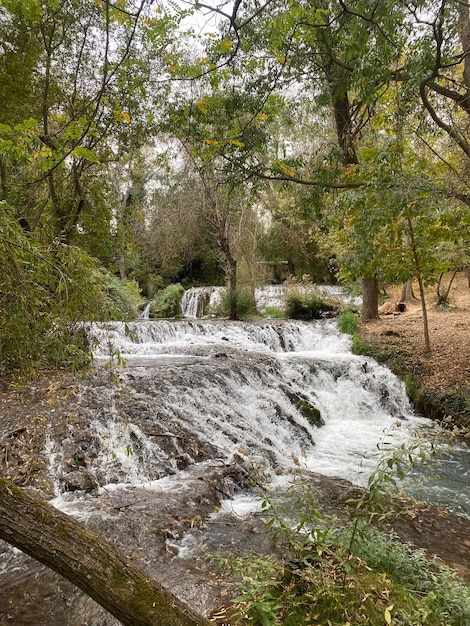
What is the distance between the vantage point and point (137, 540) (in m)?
3.55

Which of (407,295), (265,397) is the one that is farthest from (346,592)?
(407,295)

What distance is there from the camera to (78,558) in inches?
67.7

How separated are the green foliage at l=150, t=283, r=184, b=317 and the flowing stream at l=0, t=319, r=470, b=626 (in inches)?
285

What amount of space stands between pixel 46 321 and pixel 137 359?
21.8ft

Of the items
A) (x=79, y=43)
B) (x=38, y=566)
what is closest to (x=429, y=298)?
(x=79, y=43)

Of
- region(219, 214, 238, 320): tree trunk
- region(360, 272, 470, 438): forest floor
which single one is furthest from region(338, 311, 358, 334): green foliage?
region(219, 214, 238, 320): tree trunk

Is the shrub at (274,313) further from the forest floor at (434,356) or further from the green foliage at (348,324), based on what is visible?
the forest floor at (434,356)

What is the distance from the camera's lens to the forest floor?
24.5ft

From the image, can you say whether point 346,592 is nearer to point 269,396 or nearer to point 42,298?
point 42,298

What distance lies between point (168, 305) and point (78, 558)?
16.3 metres

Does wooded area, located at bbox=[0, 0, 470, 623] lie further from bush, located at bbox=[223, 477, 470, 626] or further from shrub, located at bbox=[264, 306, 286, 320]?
shrub, located at bbox=[264, 306, 286, 320]

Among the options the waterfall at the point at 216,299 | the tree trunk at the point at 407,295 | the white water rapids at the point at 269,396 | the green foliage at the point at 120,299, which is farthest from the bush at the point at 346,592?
the tree trunk at the point at 407,295

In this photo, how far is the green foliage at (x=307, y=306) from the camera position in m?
14.4

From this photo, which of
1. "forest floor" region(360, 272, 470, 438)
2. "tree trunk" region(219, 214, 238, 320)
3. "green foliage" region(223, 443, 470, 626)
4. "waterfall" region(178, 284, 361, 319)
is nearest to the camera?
"green foliage" region(223, 443, 470, 626)
